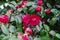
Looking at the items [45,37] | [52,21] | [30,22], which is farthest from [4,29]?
[52,21]

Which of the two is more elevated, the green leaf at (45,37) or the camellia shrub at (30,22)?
the camellia shrub at (30,22)

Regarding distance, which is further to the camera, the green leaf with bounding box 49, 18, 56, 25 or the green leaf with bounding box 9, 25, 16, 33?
the green leaf with bounding box 49, 18, 56, 25

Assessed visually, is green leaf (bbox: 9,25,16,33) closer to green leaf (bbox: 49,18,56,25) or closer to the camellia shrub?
the camellia shrub

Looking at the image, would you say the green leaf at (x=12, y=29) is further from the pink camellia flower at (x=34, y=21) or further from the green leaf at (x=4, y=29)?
the pink camellia flower at (x=34, y=21)

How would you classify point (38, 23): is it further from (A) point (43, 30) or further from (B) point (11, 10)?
(B) point (11, 10)

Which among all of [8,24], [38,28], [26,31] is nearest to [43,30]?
[38,28]

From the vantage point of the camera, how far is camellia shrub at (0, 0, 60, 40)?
6.06ft

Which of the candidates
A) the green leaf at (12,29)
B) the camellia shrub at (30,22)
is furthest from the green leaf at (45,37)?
the green leaf at (12,29)

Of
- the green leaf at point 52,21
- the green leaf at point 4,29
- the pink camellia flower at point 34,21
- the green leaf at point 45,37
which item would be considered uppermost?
the green leaf at point 52,21

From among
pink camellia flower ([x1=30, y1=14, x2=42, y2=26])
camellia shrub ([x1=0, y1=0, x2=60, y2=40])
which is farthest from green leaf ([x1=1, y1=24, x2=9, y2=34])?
pink camellia flower ([x1=30, y1=14, x2=42, y2=26])

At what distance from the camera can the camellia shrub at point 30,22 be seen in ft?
6.06

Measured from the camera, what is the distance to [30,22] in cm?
192

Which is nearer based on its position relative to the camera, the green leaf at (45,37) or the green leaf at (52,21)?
the green leaf at (45,37)

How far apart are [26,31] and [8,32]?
157 millimetres
